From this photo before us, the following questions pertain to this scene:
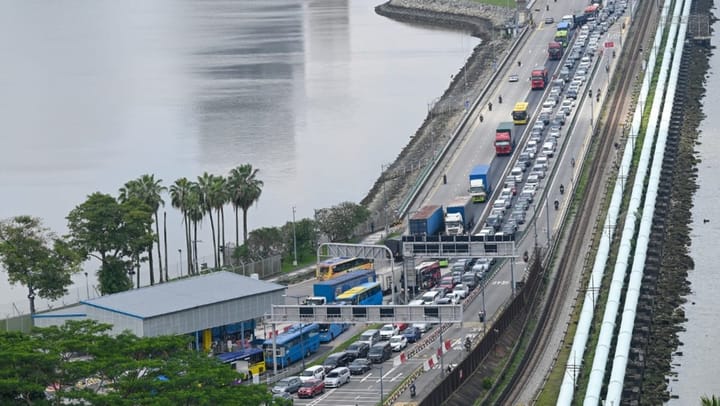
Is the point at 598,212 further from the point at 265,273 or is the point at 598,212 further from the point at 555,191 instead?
the point at 265,273

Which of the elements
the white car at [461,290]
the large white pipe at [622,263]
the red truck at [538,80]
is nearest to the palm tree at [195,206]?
the white car at [461,290]

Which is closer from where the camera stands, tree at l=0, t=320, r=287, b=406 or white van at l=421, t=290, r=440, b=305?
tree at l=0, t=320, r=287, b=406

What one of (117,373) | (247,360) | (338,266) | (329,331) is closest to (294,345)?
(247,360)

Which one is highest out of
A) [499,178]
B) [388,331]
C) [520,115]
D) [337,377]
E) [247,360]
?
[520,115]

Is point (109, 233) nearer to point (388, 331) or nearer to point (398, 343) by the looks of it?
point (388, 331)

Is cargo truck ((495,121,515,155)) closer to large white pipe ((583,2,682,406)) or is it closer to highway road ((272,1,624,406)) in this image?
highway road ((272,1,624,406))

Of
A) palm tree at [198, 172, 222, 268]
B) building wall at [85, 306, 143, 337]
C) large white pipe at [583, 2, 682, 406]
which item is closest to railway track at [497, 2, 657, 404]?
large white pipe at [583, 2, 682, 406]
